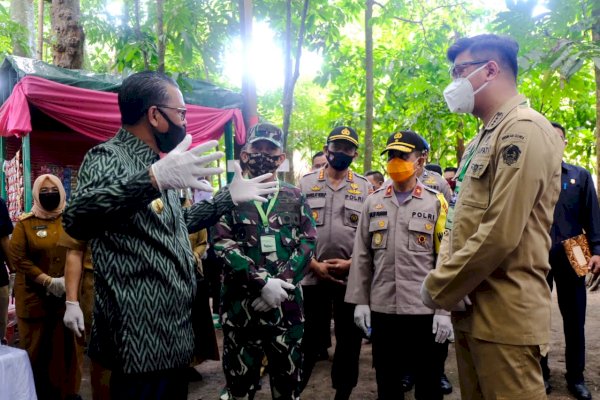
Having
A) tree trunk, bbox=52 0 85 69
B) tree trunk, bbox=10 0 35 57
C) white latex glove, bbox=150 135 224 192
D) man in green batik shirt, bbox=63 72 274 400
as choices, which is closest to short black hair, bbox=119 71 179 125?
man in green batik shirt, bbox=63 72 274 400

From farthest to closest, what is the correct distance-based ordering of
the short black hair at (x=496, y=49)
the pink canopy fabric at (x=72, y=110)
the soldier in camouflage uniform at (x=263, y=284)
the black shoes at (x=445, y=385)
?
the pink canopy fabric at (x=72, y=110) < the black shoes at (x=445, y=385) < the soldier in camouflage uniform at (x=263, y=284) < the short black hair at (x=496, y=49)

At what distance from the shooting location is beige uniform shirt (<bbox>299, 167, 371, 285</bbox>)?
13.9ft

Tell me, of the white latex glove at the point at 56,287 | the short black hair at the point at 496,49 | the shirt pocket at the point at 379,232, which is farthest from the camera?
the white latex glove at the point at 56,287

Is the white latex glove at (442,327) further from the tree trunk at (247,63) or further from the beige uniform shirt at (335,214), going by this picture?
the tree trunk at (247,63)

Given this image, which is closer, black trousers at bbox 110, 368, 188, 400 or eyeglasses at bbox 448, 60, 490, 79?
black trousers at bbox 110, 368, 188, 400

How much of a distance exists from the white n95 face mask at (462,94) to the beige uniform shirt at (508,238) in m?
0.21

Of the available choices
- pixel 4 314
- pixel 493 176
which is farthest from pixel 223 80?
pixel 493 176

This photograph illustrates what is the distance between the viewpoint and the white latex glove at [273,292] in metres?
2.78

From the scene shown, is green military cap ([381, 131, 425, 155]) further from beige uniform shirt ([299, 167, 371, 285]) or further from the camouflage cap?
beige uniform shirt ([299, 167, 371, 285])

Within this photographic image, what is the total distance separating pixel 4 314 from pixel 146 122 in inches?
133

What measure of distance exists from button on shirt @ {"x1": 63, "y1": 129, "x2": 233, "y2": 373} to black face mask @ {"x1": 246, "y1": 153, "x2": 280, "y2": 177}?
1217 mm

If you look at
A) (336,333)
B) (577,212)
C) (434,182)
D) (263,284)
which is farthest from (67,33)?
(577,212)

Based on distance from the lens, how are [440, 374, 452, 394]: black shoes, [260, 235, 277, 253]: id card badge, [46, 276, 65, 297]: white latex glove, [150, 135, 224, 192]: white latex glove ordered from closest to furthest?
[150, 135, 224, 192]: white latex glove < [260, 235, 277, 253]: id card badge < [46, 276, 65, 297]: white latex glove < [440, 374, 452, 394]: black shoes

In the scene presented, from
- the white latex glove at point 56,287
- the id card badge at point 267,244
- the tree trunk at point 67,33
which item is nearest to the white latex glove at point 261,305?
the id card badge at point 267,244
